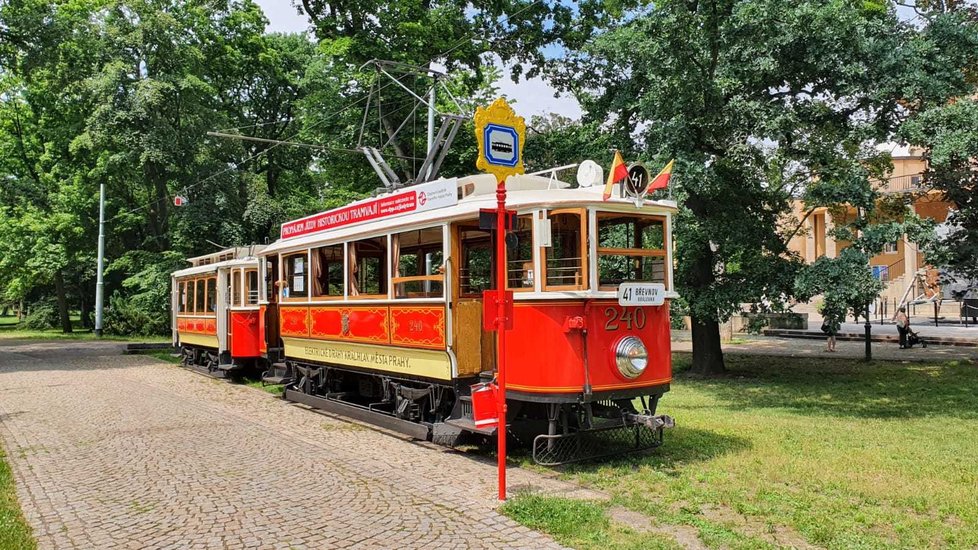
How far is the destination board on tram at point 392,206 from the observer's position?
9.24 meters

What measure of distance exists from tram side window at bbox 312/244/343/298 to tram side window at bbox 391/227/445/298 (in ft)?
5.11

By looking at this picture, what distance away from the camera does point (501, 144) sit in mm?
6895

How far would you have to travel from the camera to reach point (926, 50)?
1266 cm

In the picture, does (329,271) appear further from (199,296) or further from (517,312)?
(199,296)

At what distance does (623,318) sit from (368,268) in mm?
4138

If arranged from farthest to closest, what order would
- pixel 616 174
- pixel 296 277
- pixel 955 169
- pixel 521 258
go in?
pixel 296 277
pixel 955 169
pixel 521 258
pixel 616 174

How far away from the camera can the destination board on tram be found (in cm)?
924

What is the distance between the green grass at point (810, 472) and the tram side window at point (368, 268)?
389 cm

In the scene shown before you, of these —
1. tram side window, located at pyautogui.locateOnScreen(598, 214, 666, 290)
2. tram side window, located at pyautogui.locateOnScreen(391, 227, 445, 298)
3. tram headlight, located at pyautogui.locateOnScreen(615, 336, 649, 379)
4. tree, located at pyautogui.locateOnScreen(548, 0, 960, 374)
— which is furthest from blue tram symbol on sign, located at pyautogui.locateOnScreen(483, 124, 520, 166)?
tree, located at pyautogui.locateOnScreen(548, 0, 960, 374)

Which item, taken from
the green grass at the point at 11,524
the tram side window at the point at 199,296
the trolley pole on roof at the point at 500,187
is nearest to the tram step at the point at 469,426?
the trolley pole on roof at the point at 500,187

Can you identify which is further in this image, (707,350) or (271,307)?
(707,350)

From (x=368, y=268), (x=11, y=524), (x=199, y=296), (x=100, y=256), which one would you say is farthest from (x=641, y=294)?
(x=100, y=256)

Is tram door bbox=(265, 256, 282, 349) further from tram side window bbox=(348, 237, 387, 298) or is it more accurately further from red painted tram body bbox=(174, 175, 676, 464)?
tram side window bbox=(348, 237, 387, 298)

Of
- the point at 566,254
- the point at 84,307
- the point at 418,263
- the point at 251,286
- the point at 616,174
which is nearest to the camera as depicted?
the point at 616,174
